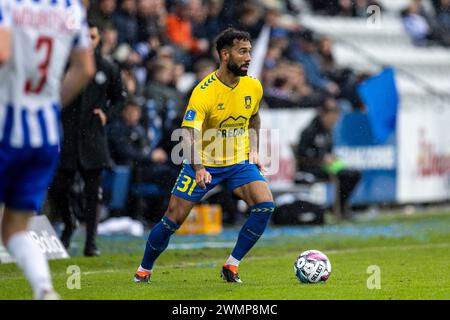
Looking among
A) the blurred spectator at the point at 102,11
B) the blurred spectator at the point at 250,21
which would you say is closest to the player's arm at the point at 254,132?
the blurred spectator at the point at 102,11

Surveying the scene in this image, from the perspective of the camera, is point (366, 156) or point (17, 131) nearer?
point (17, 131)

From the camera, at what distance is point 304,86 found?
21250mm

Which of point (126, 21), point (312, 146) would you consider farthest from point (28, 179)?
point (312, 146)

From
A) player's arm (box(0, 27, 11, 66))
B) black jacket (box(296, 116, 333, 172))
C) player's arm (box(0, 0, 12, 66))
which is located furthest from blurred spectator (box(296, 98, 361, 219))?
player's arm (box(0, 27, 11, 66))

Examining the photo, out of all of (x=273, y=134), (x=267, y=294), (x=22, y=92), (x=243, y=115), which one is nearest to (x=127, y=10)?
→ (x=273, y=134)

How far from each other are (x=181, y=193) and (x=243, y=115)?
0.96m

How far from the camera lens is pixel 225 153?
10.7 meters

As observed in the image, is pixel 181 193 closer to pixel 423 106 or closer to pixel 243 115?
pixel 243 115

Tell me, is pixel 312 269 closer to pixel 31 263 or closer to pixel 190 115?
pixel 190 115

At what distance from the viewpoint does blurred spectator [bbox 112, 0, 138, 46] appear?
19234 millimetres

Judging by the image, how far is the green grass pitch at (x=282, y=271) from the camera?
9445 mm

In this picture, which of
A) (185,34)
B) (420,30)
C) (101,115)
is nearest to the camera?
(101,115)

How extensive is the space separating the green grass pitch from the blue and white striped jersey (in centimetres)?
226

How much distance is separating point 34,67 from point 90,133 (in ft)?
21.5
